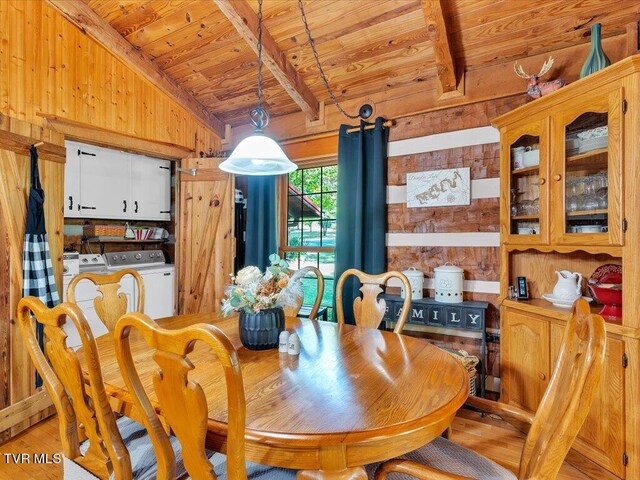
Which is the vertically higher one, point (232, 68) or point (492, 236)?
point (232, 68)

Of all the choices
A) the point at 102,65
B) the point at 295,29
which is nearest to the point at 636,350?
the point at 295,29

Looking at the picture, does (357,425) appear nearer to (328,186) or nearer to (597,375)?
(597,375)

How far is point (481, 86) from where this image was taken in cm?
271

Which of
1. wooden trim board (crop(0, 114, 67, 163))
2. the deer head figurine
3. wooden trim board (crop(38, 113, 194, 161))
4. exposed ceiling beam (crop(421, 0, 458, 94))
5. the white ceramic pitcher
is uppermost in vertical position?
exposed ceiling beam (crop(421, 0, 458, 94))

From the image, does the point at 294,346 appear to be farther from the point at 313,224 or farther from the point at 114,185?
the point at 114,185

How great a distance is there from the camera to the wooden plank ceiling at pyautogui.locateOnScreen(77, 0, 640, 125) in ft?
7.52

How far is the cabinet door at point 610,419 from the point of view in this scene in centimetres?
170

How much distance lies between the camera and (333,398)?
42.8 inches

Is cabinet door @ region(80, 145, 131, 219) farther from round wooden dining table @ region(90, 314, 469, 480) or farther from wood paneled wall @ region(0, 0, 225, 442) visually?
round wooden dining table @ region(90, 314, 469, 480)

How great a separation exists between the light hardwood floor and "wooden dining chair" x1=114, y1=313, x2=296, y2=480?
1.65 meters

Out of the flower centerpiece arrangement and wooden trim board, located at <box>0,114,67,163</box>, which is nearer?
the flower centerpiece arrangement

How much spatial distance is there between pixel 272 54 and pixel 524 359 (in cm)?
289

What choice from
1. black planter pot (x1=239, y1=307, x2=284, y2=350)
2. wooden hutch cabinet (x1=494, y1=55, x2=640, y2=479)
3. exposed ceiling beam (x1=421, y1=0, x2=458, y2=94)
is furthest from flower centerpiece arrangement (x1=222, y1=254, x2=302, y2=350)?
exposed ceiling beam (x1=421, y1=0, x2=458, y2=94)

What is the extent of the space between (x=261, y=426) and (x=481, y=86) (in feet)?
9.22
